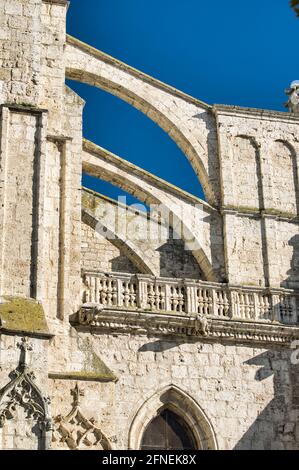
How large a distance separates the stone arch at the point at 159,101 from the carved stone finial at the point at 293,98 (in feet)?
8.10

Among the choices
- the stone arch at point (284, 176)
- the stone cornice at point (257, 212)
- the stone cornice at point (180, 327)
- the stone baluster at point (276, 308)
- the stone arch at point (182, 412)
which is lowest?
the stone arch at point (182, 412)

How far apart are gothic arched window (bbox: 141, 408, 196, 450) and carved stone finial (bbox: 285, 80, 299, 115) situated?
7955 millimetres

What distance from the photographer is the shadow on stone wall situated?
19703 mm

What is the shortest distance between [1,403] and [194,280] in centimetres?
495

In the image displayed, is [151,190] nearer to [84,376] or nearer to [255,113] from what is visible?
[255,113]

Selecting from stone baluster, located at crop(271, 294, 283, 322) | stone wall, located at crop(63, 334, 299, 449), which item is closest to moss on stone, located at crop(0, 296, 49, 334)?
stone wall, located at crop(63, 334, 299, 449)

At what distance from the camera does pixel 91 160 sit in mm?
22094

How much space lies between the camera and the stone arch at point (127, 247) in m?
22.0

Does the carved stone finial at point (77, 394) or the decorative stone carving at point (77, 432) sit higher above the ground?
the carved stone finial at point (77, 394)

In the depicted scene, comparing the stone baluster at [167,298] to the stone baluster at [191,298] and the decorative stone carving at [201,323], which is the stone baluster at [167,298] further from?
the decorative stone carving at [201,323]

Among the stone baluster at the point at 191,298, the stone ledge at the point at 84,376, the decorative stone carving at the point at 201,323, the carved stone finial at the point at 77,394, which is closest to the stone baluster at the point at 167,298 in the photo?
the stone baluster at the point at 191,298

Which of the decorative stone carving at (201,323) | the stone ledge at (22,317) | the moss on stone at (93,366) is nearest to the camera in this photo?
the stone ledge at (22,317)
